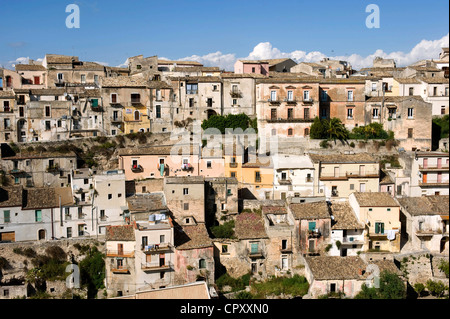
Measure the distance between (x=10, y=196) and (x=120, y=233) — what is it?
15.9ft

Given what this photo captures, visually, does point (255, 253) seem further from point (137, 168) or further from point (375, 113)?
point (375, 113)

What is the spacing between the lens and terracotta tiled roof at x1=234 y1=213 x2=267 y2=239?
17.5m

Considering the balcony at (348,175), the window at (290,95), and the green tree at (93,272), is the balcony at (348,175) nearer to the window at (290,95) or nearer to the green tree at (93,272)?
the window at (290,95)

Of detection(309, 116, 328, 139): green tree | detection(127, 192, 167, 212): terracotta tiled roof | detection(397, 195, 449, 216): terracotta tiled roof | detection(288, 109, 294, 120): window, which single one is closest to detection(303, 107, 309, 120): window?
detection(288, 109, 294, 120): window

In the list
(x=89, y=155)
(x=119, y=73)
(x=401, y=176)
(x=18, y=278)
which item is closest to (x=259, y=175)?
(x=401, y=176)

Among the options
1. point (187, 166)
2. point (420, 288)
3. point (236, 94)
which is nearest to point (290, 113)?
point (236, 94)

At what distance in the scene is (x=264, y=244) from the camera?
Answer: 17.3 m

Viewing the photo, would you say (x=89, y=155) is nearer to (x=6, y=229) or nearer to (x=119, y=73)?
(x=6, y=229)

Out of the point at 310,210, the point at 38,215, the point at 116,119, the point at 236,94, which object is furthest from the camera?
the point at 236,94

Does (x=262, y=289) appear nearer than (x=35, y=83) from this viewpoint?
Yes

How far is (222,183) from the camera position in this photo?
18625 mm

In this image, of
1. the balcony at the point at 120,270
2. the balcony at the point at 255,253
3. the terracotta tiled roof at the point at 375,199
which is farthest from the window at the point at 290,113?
the balcony at the point at 120,270

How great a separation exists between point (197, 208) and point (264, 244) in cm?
295

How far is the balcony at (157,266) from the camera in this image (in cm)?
1625
